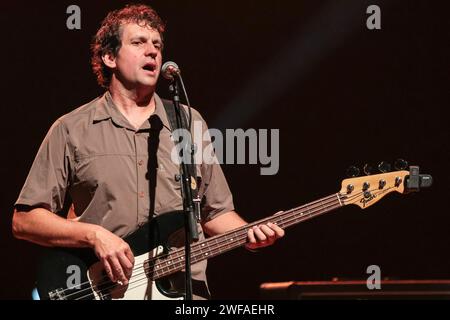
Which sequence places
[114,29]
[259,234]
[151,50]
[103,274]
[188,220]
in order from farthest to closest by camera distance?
[114,29] → [151,50] → [259,234] → [103,274] → [188,220]

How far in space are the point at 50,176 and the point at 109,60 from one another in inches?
28.4

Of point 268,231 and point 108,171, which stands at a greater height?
point 108,171

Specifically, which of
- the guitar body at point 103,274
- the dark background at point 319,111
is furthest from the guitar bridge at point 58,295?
the dark background at point 319,111

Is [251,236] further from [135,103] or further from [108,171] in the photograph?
[135,103]

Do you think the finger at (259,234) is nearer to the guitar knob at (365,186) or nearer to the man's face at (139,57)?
the guitar knob at (365,186)

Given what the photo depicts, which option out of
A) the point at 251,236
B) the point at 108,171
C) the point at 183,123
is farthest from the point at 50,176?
the point at 251,236

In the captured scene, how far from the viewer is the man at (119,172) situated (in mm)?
3600

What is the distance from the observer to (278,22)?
15.7ft

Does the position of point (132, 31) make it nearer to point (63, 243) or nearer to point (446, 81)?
point (63, 243)

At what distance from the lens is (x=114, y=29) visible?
396 cm

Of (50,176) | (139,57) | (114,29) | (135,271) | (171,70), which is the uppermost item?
(114,29)

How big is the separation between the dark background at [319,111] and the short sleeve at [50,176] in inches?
37.3

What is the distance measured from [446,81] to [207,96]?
150cm

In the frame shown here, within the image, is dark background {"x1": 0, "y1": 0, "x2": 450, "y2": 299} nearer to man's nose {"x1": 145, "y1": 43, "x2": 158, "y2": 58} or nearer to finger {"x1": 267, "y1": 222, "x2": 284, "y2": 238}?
man's nose {"x1": 145, "y1": 43, "x2": 158, "y2": 58}
